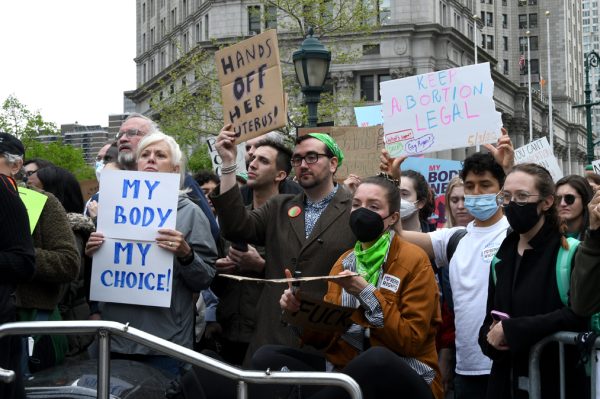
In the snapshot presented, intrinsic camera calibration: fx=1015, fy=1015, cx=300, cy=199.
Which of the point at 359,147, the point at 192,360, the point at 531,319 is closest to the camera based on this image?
the point at 192,360

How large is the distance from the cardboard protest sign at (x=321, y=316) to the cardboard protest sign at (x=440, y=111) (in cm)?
273

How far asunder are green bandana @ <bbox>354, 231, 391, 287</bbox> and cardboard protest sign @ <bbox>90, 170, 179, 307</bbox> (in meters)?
1.18

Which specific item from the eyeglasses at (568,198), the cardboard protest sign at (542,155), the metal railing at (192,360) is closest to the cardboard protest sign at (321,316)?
the metal railing at (192,360)

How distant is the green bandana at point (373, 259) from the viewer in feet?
17.3

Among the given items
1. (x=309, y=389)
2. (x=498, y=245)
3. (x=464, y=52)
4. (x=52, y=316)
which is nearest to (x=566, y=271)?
(x=498, y=245)

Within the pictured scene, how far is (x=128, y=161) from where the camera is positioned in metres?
6.71

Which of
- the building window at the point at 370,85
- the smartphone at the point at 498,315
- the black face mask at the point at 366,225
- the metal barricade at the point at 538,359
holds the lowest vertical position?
the metal barricade at the point at 538,359

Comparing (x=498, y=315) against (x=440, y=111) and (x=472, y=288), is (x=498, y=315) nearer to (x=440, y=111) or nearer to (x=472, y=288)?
(x=472, y=288)

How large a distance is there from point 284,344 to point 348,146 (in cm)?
466

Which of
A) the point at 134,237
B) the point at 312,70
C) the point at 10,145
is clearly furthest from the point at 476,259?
the point at 312,70

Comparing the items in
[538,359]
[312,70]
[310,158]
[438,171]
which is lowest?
[538,359]

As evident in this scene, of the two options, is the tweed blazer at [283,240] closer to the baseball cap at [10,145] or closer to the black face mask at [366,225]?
the black face mask at [366,225]

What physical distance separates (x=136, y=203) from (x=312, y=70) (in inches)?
250

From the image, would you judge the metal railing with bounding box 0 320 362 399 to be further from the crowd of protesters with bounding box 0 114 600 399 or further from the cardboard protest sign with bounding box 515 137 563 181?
the cardboard protest sign with bounding box 515 137 563 181
